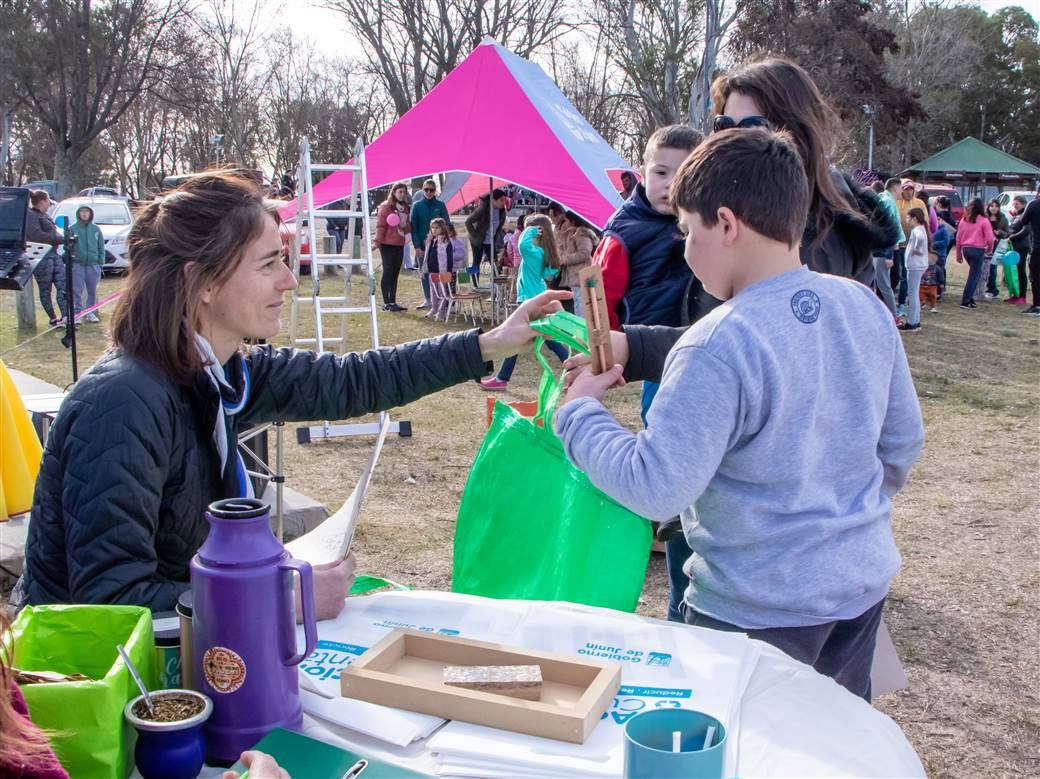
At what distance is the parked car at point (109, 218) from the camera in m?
17.5

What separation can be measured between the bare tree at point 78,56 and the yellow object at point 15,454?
2858 centimetres

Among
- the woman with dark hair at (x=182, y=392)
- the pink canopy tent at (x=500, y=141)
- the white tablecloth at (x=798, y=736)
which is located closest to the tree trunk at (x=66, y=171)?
the pink canopy tent at (x=500, y=141)

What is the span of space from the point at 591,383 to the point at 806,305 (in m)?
0.42

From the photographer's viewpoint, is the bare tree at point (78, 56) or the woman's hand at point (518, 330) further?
the bare tree at point (78, 56)

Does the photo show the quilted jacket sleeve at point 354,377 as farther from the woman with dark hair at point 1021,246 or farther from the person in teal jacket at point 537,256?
the woman with dark hair at point 1021,246

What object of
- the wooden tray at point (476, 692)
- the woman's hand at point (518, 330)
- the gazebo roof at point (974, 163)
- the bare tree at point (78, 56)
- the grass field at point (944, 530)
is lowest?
the grass field at point (944, 530)

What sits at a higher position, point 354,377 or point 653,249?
point 653,249

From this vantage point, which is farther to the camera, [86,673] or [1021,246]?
[1021,246]

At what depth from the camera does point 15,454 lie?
445cm

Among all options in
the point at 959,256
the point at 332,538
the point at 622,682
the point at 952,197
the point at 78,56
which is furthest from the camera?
the point at 78,56

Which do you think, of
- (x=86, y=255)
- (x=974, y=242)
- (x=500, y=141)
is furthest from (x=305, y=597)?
(x=974, y=242)

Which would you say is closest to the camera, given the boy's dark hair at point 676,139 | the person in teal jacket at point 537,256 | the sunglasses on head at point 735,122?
the sunglasses on head at point 735,122

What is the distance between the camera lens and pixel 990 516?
5.45 meters

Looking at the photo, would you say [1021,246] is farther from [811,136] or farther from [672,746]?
[672,746]
